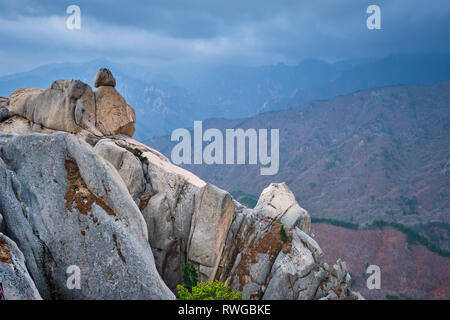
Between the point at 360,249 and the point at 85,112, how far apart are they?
482 ft

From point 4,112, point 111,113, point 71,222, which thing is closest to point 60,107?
point 111,113

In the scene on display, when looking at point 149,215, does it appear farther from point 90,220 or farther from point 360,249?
point 360,249

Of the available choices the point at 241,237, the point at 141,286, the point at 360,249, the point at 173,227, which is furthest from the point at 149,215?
the point at 360,249

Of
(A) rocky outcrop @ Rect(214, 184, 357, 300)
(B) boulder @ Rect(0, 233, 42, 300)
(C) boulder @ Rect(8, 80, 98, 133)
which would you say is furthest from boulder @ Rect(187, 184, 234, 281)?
(B) boulder @ Rect(0, 233, 42, 300)

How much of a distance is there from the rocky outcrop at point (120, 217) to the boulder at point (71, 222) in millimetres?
60

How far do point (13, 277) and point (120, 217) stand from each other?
741 cm

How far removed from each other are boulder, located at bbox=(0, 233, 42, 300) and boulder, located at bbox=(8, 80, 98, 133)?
24.2 metres

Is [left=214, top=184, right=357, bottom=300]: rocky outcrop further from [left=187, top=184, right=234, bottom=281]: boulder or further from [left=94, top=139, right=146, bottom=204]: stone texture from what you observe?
[left=94, top=139, right=146, bottom=204]: stone texture

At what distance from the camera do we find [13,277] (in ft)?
56.8

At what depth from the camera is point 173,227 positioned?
36.0 metres

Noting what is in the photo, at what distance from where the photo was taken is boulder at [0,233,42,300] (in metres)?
16.8

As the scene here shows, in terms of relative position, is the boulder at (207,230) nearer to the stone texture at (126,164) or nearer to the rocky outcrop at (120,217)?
the rocky outcrop at (120,217)

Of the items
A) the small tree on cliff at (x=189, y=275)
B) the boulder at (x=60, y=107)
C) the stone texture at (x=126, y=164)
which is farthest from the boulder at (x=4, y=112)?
the small tree on cliff at (x=189, y=275)

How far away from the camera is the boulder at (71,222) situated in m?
21.8
